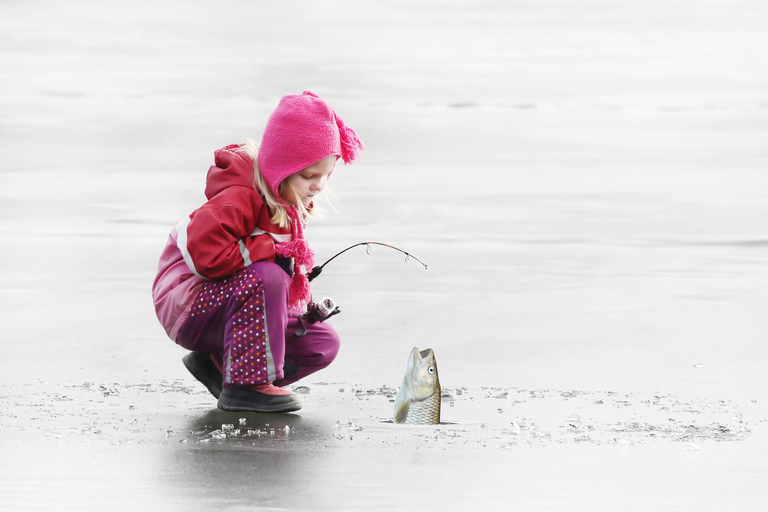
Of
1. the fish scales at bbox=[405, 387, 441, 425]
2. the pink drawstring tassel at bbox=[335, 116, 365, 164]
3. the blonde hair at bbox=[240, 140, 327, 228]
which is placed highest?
the pink drawstring tassel at bbox=[335, 116, 365, 164]

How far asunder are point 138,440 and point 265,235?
3.17ft

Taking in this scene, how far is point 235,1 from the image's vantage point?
28.4 metres

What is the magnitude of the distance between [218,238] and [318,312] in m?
0.56

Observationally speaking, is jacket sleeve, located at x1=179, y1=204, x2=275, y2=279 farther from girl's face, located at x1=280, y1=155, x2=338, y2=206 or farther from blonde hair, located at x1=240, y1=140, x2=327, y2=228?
girl's face, located at x1=280, y1=155, x2=338, y2=206

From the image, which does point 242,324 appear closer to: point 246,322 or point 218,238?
point 246,322

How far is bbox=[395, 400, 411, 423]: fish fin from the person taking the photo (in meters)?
4.75

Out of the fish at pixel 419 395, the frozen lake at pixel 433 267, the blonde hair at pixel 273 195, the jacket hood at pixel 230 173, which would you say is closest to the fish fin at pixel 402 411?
the fish at pixel 419 395

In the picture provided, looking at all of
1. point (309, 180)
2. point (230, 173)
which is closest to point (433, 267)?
point (309, 180)

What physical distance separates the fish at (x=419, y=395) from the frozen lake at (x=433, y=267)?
0.08 meters

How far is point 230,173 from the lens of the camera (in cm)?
497

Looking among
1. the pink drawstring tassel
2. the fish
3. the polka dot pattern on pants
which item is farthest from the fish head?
the pink drawstring tassel

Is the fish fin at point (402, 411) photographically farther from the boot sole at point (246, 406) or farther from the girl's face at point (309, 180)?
the girl's face at point (309, 180)

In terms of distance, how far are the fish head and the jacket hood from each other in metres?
0.91

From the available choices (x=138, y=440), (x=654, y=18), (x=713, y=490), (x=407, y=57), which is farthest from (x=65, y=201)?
(x=654, y=18)
